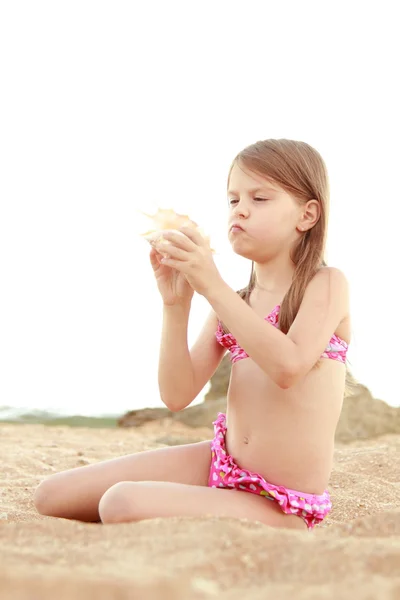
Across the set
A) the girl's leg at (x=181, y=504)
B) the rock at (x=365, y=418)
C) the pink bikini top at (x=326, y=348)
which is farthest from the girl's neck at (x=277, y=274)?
the rock at (x=365, y=418)

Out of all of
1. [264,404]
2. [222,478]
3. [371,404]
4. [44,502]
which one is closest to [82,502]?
[44,502]

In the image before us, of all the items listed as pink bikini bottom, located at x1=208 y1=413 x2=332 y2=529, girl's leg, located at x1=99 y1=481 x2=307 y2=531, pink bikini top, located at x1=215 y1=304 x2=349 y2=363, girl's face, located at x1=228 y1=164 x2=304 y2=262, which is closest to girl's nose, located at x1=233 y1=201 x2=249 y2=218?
girl's face, located at x1=228 y1=164 x2=304 y2=262

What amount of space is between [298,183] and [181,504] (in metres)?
1.26

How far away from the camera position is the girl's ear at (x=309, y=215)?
115 inches

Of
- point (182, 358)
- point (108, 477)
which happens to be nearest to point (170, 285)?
point (182, 358)

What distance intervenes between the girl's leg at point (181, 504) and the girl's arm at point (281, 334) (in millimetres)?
450

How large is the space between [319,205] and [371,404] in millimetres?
5913

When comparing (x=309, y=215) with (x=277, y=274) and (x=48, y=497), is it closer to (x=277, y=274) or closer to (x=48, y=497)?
(x=277, y=274)

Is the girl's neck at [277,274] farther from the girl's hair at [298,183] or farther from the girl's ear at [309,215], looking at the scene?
the girl's ear at [309,215]

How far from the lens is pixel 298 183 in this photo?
2.90m

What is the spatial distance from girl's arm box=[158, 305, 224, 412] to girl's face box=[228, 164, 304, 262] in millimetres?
365

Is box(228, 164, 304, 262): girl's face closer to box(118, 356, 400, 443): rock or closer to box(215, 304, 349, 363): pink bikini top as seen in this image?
box(215, 304, 349, 363): pink bikini top

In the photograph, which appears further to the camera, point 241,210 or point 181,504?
point 241,210

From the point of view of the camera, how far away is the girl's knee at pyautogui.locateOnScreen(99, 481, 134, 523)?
245 cm
